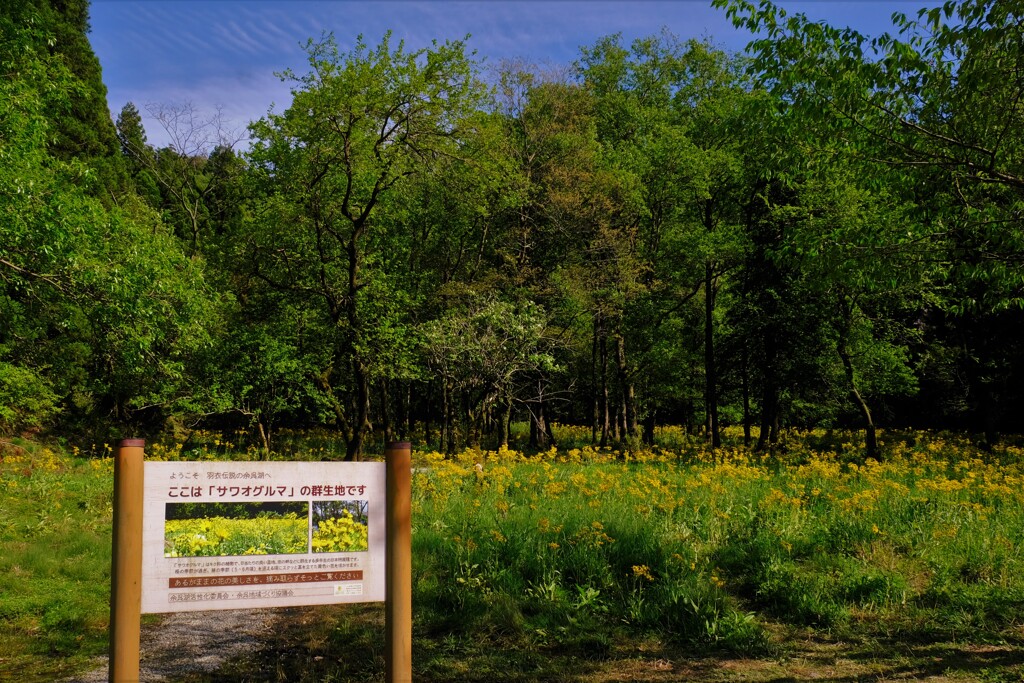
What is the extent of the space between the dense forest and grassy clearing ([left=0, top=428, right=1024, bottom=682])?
2.82 metres

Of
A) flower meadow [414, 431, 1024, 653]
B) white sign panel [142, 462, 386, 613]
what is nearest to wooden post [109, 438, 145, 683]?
white sign panel [142, 462, 386, 613]

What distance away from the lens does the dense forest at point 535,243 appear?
623 centimetres

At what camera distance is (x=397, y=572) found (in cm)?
404

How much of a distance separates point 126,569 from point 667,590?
178 inches

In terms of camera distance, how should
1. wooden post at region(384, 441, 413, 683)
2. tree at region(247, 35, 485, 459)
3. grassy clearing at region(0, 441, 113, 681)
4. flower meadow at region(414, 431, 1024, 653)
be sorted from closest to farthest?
wooden post at region(384, 441, 413, 683), grassy clearing at region(0, 441, 113, 681), flower meadow at region(414, 431, 1024, 653), tree at region(247, 35, 485, 459)

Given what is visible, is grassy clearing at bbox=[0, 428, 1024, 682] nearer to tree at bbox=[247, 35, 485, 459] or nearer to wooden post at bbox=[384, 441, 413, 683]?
wooden post at bbox=[384, 441, 413, 683]

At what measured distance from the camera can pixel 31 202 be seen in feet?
32.6

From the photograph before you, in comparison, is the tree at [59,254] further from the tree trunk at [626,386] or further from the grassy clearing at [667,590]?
the tree trunk at [626,386]

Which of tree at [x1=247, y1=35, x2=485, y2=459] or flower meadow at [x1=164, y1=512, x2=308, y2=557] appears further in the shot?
tree at [x1=247, y1=35, x2=485, y2=459]

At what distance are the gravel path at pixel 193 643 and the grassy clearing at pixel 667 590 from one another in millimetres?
283

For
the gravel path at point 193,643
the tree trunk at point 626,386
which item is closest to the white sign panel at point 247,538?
the gravel path at point 193,643

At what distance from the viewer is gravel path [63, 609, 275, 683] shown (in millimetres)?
5445

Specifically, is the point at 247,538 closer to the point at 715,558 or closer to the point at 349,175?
the point at 715,558

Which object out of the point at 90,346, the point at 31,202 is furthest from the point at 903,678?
the point at 90,346
